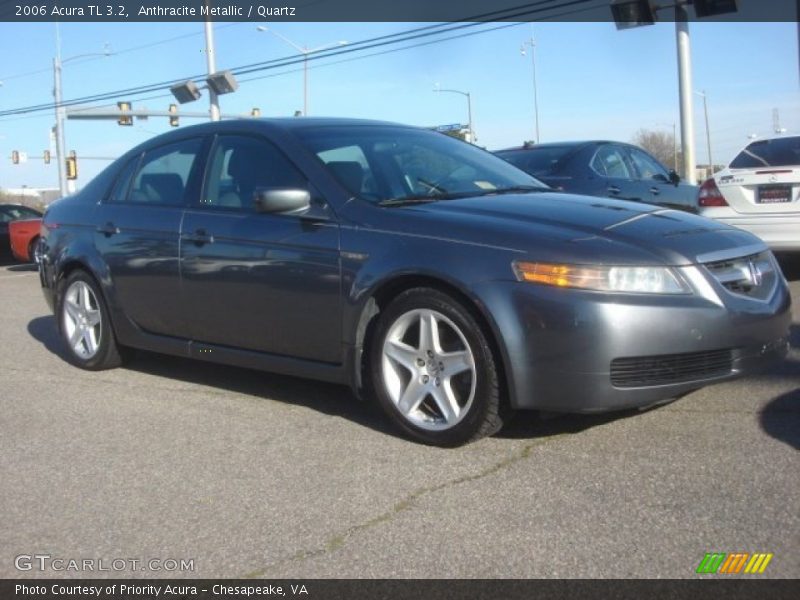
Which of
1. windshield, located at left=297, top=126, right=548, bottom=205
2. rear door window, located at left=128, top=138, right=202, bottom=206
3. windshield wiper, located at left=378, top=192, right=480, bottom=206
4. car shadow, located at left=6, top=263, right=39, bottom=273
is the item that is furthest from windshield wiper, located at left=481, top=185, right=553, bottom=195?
car shadow, located at left=6, top=263, right=39, bottom=273

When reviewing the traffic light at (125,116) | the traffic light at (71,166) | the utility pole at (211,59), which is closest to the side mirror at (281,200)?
the utility pole at (211,59)

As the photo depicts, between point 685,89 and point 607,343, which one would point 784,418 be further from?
point 685,89

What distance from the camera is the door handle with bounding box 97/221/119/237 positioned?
5.77 m

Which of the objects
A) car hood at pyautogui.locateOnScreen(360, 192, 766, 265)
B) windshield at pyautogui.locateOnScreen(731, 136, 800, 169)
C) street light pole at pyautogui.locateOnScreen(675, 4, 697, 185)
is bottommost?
car hood at pyautogui.locateOnScreen(360, 192, 766, 265)

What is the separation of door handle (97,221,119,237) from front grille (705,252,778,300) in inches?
147

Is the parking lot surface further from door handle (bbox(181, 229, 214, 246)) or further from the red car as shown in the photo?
the red car

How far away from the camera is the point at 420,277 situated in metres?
4.16

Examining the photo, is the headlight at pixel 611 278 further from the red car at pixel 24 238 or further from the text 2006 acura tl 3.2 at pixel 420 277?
the red car at pixel 24 238

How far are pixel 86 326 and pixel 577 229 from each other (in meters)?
3.74

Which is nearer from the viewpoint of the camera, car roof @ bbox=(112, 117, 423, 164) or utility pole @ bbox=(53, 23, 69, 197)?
car roof @ bbox=(112, 117, 423, 164)

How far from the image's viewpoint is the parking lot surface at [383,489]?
3.00 metres

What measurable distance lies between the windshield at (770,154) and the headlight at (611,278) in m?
5.25

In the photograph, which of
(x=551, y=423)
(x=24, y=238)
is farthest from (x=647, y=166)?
(x=24, y=238)

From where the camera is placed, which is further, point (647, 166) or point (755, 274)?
point (647, 166)
